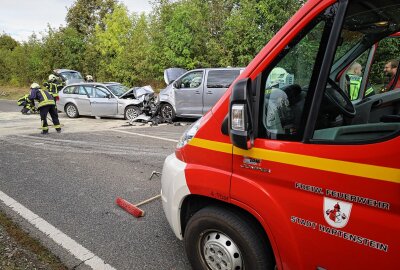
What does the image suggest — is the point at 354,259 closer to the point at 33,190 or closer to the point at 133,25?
the point at 33,190

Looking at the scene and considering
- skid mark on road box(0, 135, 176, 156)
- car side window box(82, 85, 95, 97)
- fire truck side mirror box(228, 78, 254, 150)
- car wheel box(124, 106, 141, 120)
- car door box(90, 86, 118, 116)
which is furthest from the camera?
car side window box(82, 85, 95, 97)

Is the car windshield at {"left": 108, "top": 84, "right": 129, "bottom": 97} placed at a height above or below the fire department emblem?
above

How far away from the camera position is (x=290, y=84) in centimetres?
200

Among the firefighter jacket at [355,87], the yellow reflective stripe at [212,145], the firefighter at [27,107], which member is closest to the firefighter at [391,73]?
the firefighter jacket at [355,87]

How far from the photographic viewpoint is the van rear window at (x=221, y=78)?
34.0 ft

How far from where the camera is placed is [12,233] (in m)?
3.46

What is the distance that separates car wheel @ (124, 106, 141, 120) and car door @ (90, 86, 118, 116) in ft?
1.67

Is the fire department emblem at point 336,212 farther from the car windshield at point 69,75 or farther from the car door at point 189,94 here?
the car windshield at point 69,75

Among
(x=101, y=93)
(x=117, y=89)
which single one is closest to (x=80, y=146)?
(x=101, y=93)

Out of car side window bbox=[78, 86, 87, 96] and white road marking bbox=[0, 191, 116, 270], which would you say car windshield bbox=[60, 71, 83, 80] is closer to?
car side window bbox=[78, 86, 87, 96]

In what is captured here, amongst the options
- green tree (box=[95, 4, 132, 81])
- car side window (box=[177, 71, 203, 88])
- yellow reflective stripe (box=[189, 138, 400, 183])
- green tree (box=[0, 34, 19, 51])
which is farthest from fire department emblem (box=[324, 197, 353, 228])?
green tree (box=[0, 34, 19, 51])

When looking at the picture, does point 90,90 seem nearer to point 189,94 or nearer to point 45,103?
point 45,103

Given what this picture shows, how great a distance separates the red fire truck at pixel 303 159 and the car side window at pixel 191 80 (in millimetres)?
8534

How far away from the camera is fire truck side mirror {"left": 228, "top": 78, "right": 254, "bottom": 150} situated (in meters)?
1.81
